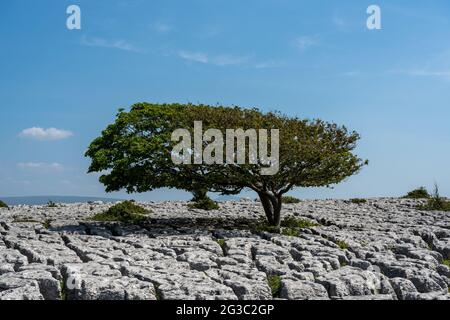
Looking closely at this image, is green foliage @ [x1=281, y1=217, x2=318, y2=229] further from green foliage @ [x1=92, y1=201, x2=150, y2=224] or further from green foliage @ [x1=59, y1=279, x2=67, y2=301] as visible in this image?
green foliage @ [x1=59, y1=279, x2=67, y2=301]

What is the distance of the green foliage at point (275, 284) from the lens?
13.0m

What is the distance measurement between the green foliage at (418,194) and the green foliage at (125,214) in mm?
20015

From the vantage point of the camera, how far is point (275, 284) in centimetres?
1354

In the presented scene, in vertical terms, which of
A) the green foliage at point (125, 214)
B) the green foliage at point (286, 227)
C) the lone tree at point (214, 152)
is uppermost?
the lone tree at point (214, 152)

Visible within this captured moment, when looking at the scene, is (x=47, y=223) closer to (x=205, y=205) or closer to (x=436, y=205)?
(x=205, y=205)

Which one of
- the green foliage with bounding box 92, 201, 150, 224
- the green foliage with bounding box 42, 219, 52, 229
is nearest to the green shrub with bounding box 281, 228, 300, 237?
the green foliage with bounding box 92, 201, 150, 224

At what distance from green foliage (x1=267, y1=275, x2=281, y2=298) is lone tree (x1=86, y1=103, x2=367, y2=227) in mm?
8682

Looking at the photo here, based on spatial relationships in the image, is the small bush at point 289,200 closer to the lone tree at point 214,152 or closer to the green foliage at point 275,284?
the lone tree at point 214,152

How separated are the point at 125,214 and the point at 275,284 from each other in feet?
55.3

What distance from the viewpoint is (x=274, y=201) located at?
79.6ft

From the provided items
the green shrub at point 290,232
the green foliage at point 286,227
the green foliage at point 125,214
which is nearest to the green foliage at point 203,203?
the green foliage at point 125,214

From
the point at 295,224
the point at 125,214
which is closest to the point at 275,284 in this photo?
the point at 295,224

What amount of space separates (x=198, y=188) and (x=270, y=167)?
3282 mm
